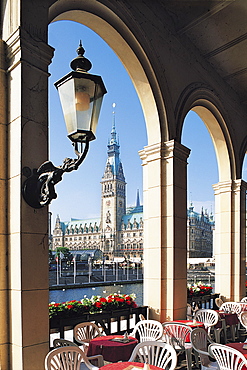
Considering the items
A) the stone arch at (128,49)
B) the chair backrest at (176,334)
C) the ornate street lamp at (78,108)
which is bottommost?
the chair backrest at (176,334)

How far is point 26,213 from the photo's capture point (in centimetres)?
339

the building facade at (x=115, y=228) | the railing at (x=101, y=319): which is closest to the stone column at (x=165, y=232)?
the railing at (x=101, y=319)

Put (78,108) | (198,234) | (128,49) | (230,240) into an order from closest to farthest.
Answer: (78,108), (128,49), (230,240), (198,234)

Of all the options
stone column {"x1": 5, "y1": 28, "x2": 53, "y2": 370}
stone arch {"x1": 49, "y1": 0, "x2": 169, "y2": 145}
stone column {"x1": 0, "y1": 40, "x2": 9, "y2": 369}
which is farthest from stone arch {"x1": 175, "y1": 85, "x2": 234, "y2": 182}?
stone column {"x1": 0, "y1": 40, "x2": 9, "y2": 369}

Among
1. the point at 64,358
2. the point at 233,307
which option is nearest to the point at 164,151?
the point at 64,358

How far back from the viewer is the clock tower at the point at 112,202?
111250 millimetres

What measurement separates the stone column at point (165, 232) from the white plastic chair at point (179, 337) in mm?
738

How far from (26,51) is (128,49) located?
101 inches

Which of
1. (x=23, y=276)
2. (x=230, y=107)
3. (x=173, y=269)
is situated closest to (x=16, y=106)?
(x=23, y=276)

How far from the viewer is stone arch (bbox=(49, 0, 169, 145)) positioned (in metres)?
4.83

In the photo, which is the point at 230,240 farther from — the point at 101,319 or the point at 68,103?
the point at 68,103

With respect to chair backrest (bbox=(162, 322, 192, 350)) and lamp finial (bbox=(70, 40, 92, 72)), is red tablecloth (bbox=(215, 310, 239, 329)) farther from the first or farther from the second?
lamp finial (bbox=(70, 40, 92, 72))

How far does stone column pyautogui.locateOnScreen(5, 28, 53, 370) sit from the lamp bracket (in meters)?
0.06

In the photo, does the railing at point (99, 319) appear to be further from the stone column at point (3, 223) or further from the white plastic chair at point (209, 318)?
the stone column at point (3, 223)
